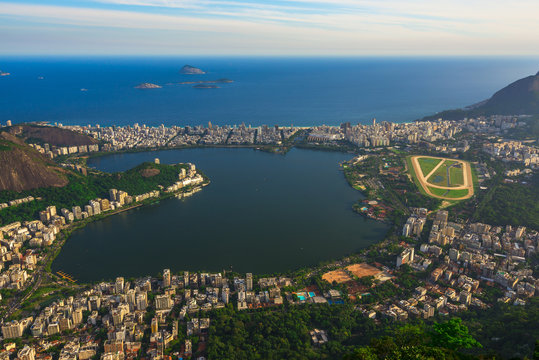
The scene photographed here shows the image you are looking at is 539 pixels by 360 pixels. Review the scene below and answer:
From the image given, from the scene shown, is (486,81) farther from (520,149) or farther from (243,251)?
(243,251)

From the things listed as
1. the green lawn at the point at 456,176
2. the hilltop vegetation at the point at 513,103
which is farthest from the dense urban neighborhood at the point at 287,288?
the hilltop vegetation at the point at 513,103

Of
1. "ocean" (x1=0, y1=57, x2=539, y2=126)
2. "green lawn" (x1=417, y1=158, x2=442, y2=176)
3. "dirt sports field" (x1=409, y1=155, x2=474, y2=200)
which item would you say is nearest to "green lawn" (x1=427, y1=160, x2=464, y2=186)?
"dirt sports field" (x1=409, y1=155, x2=474, y2=200)

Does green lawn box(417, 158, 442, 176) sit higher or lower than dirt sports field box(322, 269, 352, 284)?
higher

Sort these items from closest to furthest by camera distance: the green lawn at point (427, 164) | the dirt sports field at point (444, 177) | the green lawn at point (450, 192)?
the green lawn at point (450, 192) < the dirt sports field at point (444, 177) < the green lawn at point (427, 164)

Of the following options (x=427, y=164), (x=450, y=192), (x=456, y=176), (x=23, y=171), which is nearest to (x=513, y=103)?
(x=427, y=164)

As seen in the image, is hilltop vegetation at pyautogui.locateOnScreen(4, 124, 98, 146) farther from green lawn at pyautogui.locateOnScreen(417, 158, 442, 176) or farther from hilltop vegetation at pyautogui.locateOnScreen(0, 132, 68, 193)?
green lawn at pyautogui.locateOnScreen(417, 158, 442, 176)

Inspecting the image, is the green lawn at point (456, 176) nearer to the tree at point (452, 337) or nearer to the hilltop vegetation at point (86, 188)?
the tree at point (452, 337)
